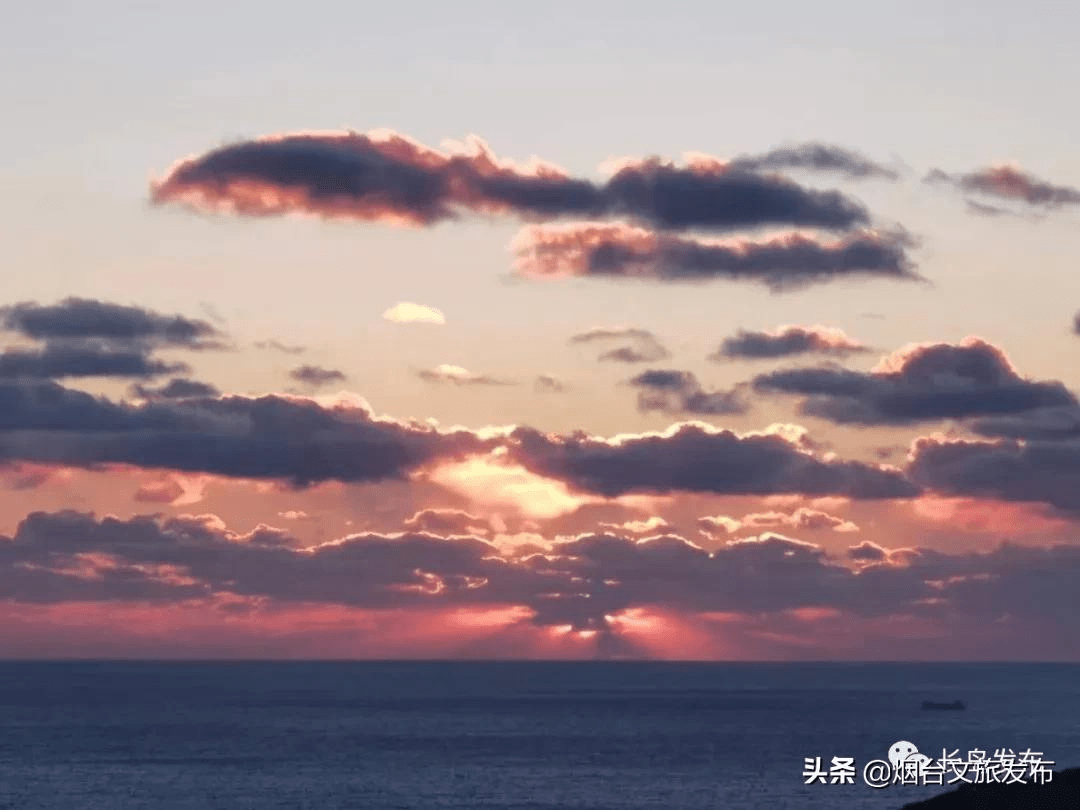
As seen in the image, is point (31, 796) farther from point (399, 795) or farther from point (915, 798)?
point (915, 798)

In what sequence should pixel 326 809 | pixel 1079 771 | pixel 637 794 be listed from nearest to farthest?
1. pixel 1079 771
2. pixel 326 809
3. pixel 637 794

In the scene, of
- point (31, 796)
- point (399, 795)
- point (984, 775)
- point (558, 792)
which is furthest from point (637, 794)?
point (984, 775)

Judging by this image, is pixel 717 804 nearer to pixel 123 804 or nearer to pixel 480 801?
pixel 480 801

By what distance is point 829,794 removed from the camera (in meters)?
187

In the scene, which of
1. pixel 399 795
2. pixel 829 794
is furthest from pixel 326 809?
pixel 829 794

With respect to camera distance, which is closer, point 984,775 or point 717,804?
point 984,775

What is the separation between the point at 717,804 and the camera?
7116 inches

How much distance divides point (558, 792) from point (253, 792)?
32.2m

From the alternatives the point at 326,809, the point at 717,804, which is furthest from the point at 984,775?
the point at 326,809

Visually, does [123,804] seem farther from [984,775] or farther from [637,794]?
[984,775]

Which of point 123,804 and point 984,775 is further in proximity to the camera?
point 123,804

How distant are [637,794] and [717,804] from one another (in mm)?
11773

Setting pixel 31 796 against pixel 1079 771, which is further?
pixel 31 796

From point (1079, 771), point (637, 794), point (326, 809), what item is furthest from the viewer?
point (637, 794)
